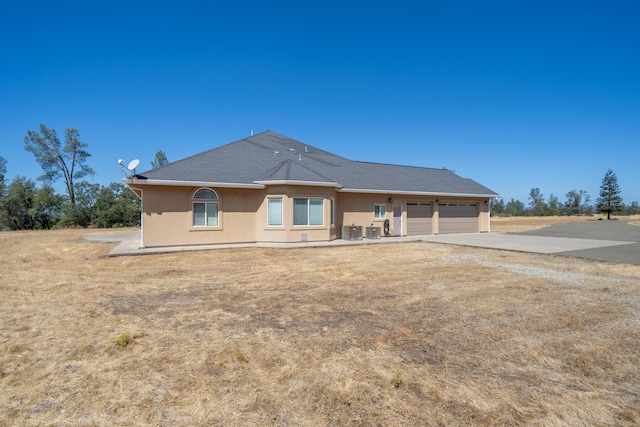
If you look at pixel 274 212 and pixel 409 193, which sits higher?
pixel 409 193

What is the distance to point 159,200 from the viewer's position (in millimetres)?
12977

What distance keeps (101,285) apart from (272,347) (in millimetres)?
5316

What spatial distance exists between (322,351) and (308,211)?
1097 cm

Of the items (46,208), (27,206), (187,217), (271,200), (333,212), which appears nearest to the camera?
(187,217)

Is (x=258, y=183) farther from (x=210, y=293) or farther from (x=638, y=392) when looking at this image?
(x=638, y=392)

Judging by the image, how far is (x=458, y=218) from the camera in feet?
68.5

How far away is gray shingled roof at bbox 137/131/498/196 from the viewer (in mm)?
13977

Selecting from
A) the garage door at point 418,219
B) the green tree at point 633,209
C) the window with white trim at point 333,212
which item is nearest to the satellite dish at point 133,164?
the window with white trim at point 333,212

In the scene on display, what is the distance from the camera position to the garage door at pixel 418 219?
744 inches

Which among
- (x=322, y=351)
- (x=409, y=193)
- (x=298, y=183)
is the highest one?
(x=298, y=183)

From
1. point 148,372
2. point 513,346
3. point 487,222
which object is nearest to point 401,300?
point 513,346

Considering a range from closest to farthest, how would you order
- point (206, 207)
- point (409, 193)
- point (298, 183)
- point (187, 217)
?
1. point (187, 217)
2. point (298, 183)
3. point (206, 207)
4. point (409, 193)

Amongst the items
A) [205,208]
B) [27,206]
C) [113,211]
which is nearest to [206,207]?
[205,208]

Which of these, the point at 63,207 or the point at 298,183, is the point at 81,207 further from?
the point at 298,183
